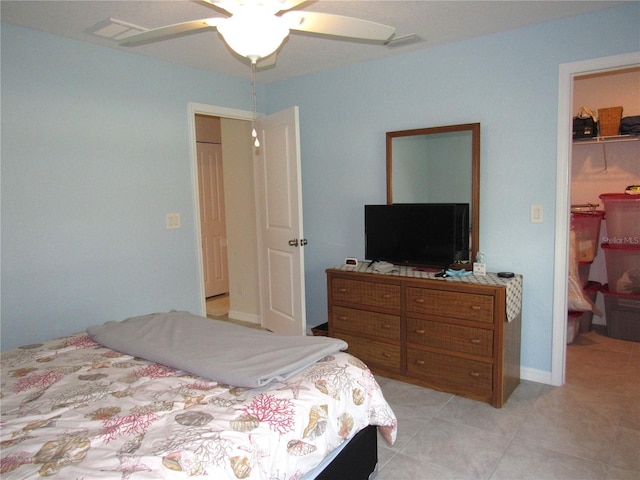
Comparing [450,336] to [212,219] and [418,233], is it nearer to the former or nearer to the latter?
[418,233]

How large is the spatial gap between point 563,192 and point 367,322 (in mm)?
1591

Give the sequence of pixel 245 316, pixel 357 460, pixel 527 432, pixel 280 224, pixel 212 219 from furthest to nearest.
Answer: pixel 212 219 < pixel 245 316 < pixel 280 224 < pixel 527 432 < pixel 357 460

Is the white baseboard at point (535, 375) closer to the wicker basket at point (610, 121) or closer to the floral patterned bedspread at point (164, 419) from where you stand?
the floral patterned bedspread at point (164, 419)

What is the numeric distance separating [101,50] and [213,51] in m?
0.76

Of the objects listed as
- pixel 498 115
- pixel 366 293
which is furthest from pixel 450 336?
pixel 498 115

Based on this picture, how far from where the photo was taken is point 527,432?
2432 mm

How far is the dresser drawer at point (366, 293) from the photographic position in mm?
3098

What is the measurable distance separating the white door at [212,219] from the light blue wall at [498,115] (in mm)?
2370

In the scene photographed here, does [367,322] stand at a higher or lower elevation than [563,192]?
lower

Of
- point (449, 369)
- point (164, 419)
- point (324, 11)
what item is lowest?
point (449, 369)

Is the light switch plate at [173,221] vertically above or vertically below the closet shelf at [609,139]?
below

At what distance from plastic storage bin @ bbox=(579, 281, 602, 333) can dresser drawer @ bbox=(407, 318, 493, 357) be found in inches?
70.0

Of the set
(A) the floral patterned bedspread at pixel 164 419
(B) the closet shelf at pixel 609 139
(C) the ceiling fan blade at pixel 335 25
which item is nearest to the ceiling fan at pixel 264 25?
(C) the ceiling fan blade at pixel 335 25

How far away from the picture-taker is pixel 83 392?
1.63m
